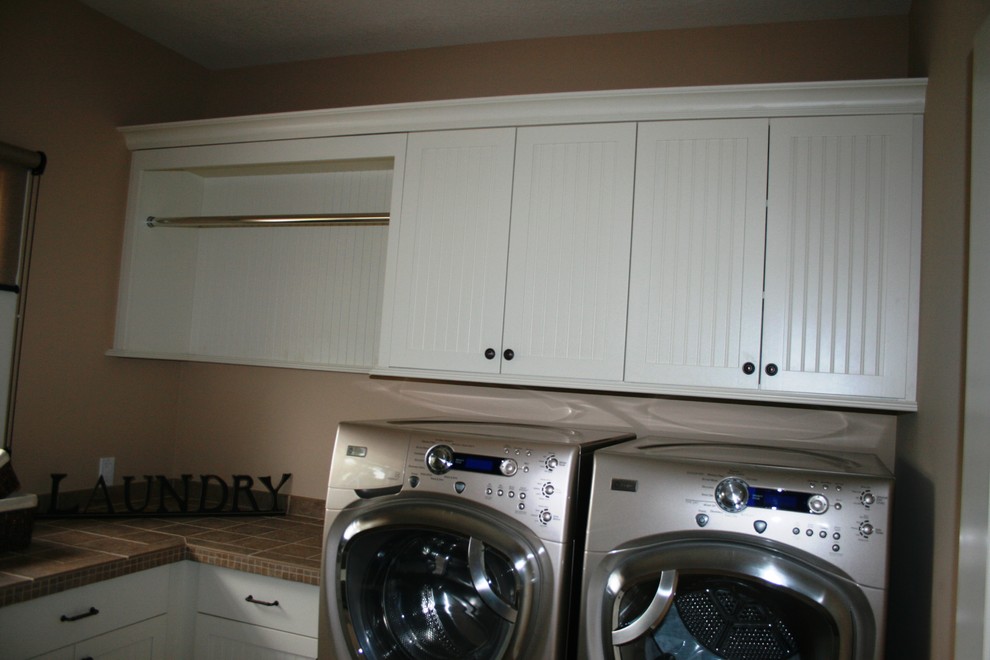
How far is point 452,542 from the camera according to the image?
1.83m

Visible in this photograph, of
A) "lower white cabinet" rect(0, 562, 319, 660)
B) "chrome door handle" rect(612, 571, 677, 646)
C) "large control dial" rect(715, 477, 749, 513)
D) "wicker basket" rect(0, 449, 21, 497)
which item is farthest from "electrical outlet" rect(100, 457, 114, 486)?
"large control dial" rect(715, 477, 749, 513)

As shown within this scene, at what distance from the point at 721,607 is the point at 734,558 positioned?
0.13m

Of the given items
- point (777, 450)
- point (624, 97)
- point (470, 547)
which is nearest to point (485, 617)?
point (470, 547)

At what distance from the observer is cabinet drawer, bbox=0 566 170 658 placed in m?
1.90

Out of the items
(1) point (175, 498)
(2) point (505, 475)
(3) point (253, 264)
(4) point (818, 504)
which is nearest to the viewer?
(4) point (818, 504)

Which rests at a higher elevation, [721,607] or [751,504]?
[751,504]

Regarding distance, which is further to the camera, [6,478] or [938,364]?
[6,478]

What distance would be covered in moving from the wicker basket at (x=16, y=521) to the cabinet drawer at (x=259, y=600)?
0.50 meters

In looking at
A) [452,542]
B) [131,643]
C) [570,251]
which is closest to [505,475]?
[452,542]

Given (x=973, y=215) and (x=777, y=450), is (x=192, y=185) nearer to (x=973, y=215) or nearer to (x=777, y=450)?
(x=777, y=450)

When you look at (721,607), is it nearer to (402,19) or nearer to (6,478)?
(6,478)

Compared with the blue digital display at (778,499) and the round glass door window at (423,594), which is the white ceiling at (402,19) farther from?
the round glass door window at (423,594)

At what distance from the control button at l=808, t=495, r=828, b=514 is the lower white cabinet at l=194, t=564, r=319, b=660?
4.52 feet

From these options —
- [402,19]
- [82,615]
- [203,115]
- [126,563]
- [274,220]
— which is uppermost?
[402,19]
